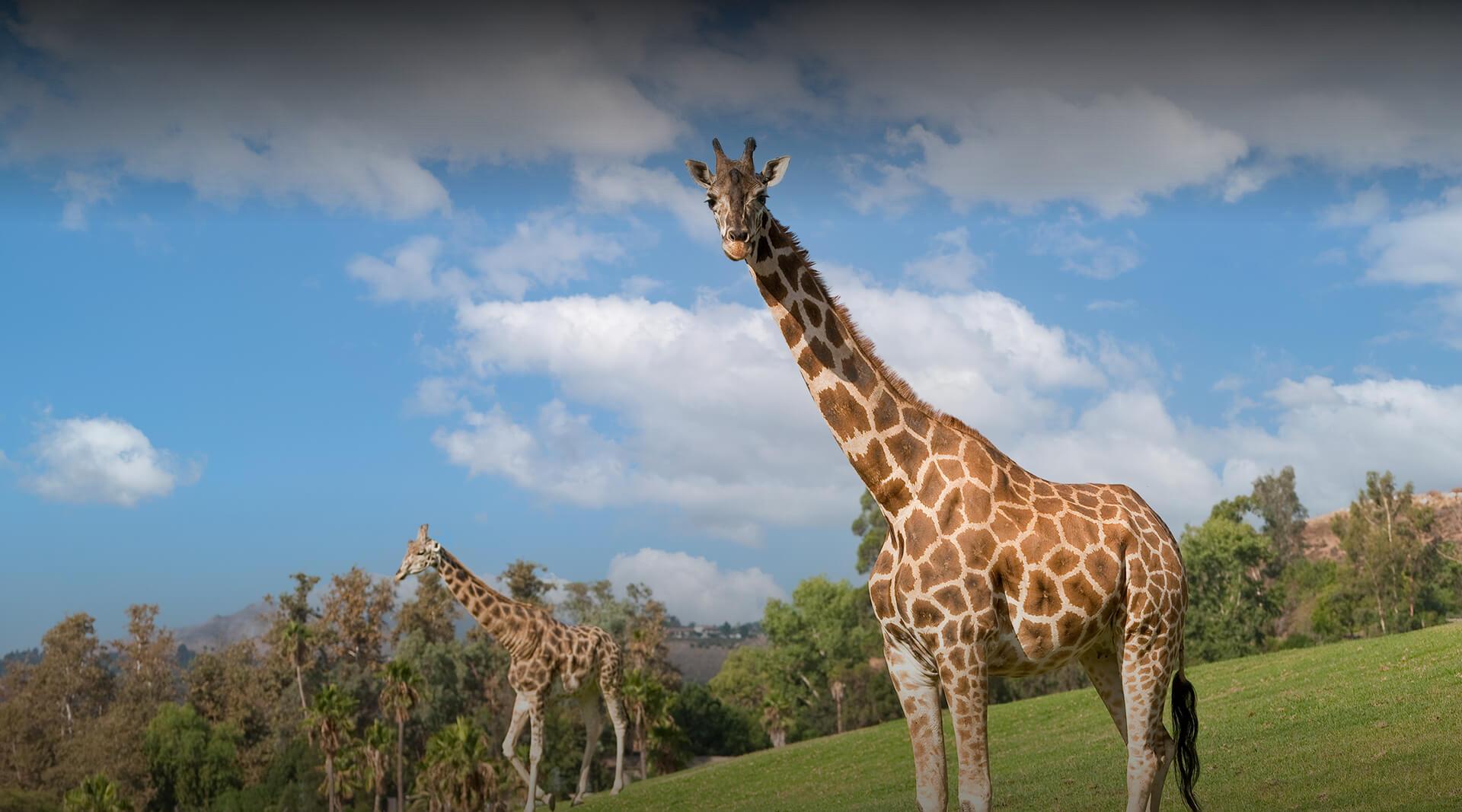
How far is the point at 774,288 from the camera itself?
8070 millimetres

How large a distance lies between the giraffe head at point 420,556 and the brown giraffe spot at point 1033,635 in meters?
18.6

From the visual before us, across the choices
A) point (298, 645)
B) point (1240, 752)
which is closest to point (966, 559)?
point (1240, 752)

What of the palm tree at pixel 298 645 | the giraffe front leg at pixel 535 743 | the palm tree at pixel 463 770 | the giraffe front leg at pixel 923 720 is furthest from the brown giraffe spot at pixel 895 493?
the palm tree at pixel 298 645

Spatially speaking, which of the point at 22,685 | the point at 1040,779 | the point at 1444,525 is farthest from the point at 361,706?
the point at 1444,525

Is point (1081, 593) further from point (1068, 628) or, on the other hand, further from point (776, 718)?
point (776, 718)

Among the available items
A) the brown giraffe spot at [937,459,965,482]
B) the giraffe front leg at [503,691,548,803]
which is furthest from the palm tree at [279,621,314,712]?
the brown giraffe spot at [937,459,965,482]

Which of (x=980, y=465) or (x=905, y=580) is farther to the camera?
(x=980, y=465)

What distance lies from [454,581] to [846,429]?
1803cm

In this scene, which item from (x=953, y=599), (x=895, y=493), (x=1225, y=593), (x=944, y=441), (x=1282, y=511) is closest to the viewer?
(x=953, y=599)

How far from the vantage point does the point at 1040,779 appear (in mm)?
16844

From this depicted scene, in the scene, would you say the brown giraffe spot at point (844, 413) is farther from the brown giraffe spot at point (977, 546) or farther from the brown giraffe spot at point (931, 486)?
the brown giraffe spot at point (977, 546)

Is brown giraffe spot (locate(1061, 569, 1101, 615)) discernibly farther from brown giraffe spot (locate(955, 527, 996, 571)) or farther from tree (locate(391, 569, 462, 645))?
tree (locate(391, 569, 462, 645))

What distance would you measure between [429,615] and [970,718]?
57.9m

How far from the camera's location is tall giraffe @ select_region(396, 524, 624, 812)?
22703 millimetres
